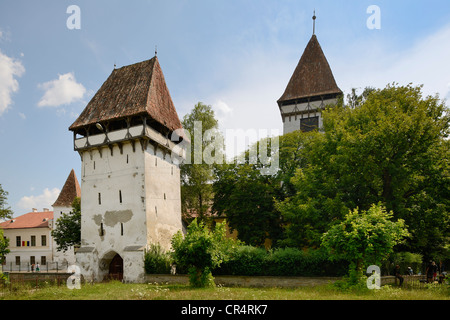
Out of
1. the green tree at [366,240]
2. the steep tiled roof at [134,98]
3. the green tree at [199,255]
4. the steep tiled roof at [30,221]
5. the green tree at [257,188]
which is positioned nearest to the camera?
the green tree at [366,240]

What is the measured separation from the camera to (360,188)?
18859 mm

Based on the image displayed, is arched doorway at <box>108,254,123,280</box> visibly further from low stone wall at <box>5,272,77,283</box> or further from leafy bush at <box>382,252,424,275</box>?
leafy bush at <box>382,252,424,275</box>

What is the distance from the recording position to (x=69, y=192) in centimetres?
4094

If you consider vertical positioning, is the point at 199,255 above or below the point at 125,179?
below

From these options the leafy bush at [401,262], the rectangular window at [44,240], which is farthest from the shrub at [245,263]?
the rectangular window at [44,240]

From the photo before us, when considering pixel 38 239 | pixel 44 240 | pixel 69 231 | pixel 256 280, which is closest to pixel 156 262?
pixel 256 280

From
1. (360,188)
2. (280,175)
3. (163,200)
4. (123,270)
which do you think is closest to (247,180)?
(280,175)

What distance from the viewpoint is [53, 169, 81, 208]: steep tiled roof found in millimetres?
40062

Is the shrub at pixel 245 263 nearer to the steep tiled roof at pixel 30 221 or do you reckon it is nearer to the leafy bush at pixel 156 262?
the leafy bush at pixel 156 262

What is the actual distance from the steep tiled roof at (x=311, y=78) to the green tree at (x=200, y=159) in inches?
526

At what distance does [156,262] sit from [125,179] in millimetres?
5784

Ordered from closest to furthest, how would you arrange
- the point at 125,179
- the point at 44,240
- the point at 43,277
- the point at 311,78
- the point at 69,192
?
the point at 43,277 < the point at 125,179 < the point at 311,78 < the point at 69,192 < the point at 44,240

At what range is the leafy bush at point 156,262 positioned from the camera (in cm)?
1922

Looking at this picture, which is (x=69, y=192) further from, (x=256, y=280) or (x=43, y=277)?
(x=256, y=280)
